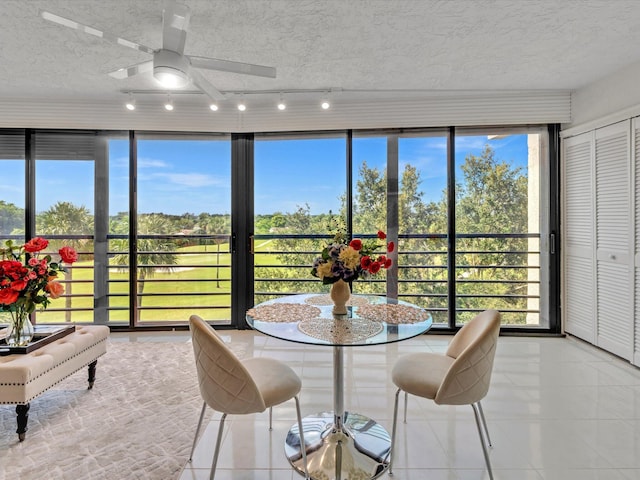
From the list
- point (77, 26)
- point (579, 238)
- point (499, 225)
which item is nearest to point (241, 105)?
point (77, 26)

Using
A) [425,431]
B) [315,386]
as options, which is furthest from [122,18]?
[425,431]

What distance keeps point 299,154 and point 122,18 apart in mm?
2086

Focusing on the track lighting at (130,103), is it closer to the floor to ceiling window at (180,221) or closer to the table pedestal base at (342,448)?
the floor to ceiling window at (180,221)

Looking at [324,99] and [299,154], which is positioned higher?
[324,99]

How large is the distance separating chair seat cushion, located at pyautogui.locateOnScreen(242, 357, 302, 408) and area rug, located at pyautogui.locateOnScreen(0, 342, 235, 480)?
612 millimetres

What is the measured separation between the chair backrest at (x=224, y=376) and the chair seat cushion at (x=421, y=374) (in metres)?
0.74

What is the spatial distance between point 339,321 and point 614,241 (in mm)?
2973

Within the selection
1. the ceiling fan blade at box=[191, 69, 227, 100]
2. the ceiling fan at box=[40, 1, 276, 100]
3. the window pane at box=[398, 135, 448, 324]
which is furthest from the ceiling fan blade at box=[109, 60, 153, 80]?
the window pane at box=[398, 135, 448, 324]

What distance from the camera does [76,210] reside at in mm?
3811

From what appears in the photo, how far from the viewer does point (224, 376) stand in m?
1.46

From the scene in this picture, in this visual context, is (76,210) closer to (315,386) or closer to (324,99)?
(324,99)

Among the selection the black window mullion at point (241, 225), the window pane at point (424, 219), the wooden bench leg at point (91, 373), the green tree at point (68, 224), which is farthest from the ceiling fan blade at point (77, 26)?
the window pane at point (424, 219)

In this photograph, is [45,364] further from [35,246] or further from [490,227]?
[490,227]

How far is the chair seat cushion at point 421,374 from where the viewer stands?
164 centimetres
